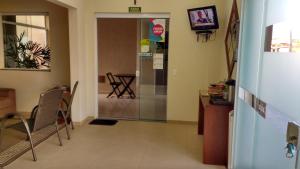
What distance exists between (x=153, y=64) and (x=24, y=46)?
3034 millimetres

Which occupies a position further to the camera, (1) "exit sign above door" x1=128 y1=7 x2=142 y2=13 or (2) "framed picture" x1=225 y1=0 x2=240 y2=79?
(1) "exit sign above door" x1=128 y1=7 x2=142 y2=13

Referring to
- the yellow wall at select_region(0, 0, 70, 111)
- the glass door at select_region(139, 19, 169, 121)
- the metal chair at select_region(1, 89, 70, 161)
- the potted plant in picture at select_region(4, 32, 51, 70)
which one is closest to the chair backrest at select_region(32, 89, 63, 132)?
the metal chair at select_region(1, 89, 70, 161)

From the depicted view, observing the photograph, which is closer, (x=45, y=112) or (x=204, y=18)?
(x=45, y=112)

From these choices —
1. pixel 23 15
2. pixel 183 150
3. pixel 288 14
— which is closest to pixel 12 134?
pixel 23 15

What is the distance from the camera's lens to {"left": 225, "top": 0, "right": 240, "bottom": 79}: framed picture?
356 cm

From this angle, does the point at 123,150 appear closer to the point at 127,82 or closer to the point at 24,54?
the point at 24,54

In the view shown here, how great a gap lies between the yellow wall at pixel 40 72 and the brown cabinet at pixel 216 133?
341cm

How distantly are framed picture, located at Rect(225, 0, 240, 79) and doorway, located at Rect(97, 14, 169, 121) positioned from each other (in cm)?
138

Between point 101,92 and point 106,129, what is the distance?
3.70 metres

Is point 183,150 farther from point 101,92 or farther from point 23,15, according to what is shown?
point 101,92

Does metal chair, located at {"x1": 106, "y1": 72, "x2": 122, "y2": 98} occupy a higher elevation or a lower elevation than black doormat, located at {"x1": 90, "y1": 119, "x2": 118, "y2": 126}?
higher

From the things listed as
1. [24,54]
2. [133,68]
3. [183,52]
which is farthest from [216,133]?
[133,68]

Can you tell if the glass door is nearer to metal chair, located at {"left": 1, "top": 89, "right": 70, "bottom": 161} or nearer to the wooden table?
metal chair, located at {"left": 1, "top": 89, "right": 70, "bottom": 161}

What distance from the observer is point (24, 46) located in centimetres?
571
